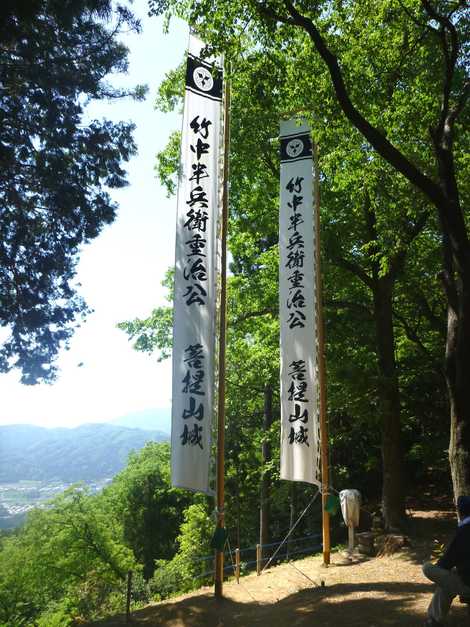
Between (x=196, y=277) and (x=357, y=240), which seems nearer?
(x=196, y=277)

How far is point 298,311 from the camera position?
9727 millimetres

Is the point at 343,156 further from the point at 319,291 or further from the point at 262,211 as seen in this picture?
the point at 262,211

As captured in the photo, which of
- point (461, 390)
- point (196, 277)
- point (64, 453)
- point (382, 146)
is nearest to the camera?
point (461, 390)

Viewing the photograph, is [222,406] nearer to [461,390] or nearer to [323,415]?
[323,415]

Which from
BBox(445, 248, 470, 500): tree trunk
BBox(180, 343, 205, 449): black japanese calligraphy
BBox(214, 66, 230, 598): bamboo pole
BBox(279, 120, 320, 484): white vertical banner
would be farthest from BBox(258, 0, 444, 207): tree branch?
BBox(180, 343, 205, 449): black japanese calligraphy

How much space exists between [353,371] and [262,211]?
17.2ft

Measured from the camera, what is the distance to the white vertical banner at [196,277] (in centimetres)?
750

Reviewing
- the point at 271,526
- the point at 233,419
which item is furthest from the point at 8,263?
the point at 271,526

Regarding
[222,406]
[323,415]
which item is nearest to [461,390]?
[222,406]

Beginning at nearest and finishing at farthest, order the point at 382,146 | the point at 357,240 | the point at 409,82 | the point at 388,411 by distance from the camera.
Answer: the point at 382,146 → the point at 409,82 → the point at 388,411 → the point at 357,240

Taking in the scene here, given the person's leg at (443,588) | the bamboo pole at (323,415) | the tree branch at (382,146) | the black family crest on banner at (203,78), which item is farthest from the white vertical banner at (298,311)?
the person's leg at (443,588)

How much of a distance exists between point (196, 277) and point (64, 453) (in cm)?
9203

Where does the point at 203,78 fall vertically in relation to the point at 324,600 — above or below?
above

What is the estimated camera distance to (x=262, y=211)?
555 inches
